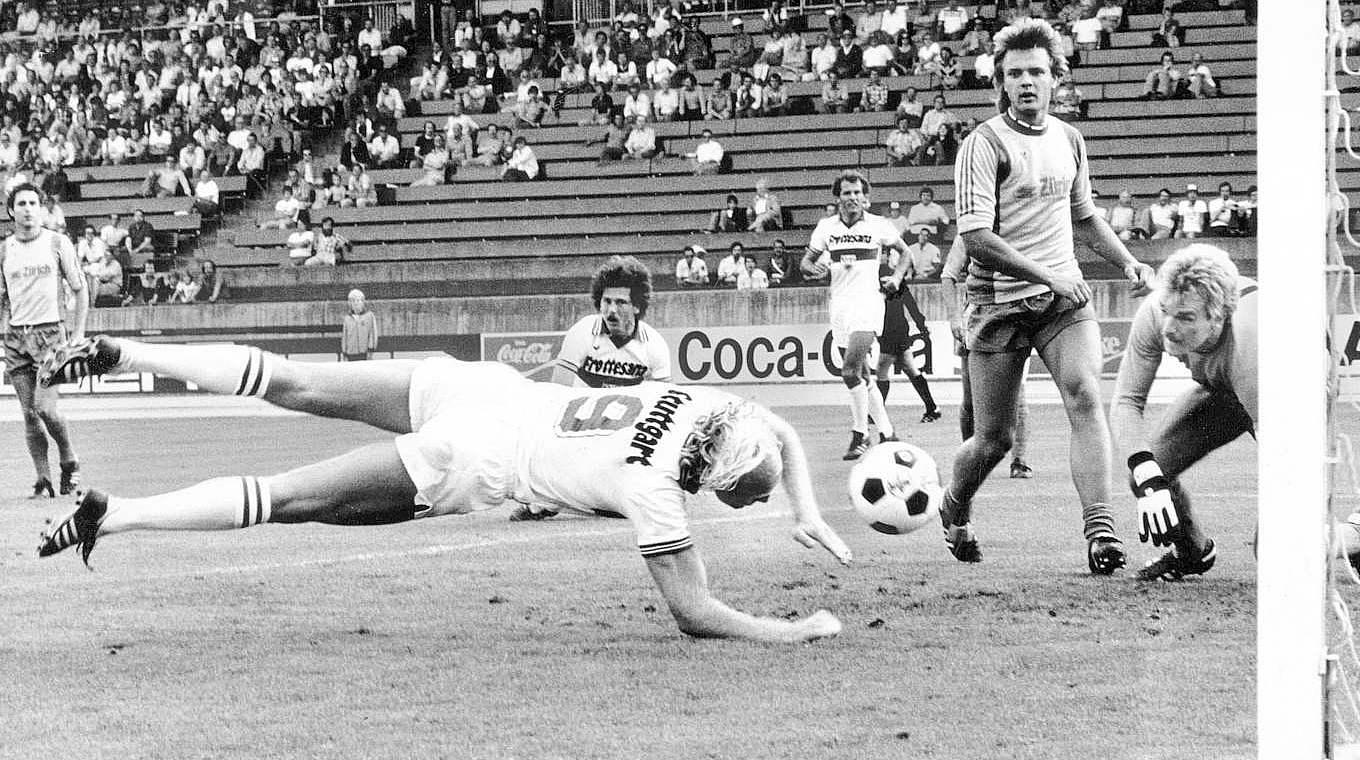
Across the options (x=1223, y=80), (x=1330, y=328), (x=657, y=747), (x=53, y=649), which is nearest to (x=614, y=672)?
(x=657, y=747)

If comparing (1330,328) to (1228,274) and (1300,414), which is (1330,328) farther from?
(1228,274)

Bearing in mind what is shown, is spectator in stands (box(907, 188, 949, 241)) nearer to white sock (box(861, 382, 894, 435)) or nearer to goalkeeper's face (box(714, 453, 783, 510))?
white sock (box(861, 382, 894, 435))

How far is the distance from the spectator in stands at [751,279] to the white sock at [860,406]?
34.0 feet

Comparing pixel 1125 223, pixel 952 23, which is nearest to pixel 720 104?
pixel 952 23

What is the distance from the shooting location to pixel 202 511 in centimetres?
555

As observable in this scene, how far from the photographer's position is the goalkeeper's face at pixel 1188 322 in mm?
5680

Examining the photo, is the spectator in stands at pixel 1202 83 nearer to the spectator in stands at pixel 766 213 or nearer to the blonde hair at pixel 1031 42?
the spectator in stands at pixel 766 213

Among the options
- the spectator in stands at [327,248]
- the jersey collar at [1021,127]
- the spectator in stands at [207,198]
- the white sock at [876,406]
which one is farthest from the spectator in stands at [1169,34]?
the jersey collar at [1021,127]

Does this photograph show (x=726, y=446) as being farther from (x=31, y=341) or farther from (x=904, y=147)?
(x=904, y=147)

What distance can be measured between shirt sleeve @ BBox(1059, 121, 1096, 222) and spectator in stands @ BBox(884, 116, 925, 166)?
700 inches

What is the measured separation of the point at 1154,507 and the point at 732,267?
18213 millimetres

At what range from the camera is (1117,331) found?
20.3 metres

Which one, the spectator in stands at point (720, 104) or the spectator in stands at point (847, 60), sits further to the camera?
the spectator in stands at point (720, 104)

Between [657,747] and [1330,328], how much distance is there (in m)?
1.87
